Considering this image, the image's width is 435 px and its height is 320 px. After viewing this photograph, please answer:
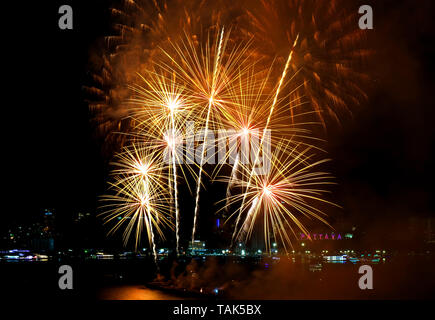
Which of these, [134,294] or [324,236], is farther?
[324,236]

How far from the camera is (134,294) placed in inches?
562

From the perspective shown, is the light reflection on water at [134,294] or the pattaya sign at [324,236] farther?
the pattaya sign at [324,236]

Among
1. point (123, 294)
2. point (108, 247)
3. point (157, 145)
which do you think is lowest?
point (108, 247)

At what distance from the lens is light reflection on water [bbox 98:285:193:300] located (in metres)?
13.3

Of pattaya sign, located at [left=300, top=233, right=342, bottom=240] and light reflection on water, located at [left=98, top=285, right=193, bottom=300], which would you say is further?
pattaya sign, located at [left=300, top=233, right=342, bottom=240]

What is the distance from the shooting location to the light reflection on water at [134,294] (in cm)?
1329
